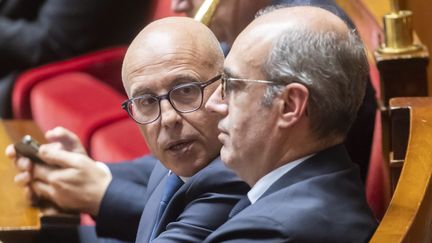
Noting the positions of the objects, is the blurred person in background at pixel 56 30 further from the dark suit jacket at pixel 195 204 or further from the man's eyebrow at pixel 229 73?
the man's eyebrow at pixel 229 73

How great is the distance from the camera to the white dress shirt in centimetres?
114

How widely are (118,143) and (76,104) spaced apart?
278 millimetres

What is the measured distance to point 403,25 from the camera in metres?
1.80

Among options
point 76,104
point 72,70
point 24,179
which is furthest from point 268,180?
point 72,70

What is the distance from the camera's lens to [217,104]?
1.20 m

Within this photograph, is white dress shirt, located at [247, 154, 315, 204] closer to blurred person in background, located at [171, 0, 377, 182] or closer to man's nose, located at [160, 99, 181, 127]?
man's nose, located at [160, 99, 181, 127]

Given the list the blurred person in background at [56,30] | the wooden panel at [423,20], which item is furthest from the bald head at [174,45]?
the blurred person in background at [56,30]

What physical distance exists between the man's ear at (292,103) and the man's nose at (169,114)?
0.19 meters

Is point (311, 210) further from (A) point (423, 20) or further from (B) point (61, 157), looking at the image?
(A) point (423, 20)

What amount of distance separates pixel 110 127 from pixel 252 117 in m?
1.48

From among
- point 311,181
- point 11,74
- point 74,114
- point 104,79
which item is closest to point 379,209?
point 311,181

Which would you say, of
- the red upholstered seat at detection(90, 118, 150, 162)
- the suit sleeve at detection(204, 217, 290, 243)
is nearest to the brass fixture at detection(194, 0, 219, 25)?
the suit sleeve at detection(204, 217, 290, 243)

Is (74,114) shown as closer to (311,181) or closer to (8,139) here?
(8,139)

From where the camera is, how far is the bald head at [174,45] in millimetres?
1252
